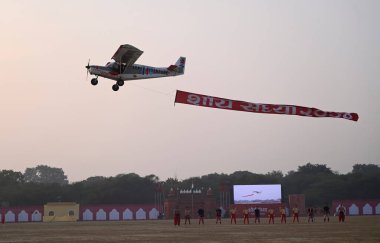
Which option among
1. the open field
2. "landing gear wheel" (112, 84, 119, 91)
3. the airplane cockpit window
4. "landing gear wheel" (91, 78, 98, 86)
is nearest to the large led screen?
the open field

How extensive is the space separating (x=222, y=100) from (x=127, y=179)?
116940 millimetres

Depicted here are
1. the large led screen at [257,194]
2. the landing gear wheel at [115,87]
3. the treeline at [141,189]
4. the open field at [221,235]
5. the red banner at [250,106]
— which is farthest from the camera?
the treeline at [141,189]

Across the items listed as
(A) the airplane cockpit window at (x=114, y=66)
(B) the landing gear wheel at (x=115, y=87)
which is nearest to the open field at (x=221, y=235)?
(B) the landing gear wheel at (x=115, y=87)

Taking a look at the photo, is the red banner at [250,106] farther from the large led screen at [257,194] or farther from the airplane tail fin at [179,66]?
the large led screen at [257,194]

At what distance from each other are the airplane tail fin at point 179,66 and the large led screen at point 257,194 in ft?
189

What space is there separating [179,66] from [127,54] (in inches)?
368

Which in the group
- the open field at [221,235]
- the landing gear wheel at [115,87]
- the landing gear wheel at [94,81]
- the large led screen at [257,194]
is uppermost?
the landing gear wheel at [94,81]

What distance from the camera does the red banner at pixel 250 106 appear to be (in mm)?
31250

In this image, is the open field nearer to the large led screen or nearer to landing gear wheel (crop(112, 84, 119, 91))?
landing gear wheel (crop(112, 84, 119, 91))

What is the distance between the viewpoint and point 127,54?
43469 mm

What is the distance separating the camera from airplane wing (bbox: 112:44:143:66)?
43.0m

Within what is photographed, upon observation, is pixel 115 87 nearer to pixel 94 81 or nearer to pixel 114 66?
pixel 94 81

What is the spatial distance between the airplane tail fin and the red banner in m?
18.0

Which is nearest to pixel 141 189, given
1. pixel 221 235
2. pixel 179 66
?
pixel 179 66
